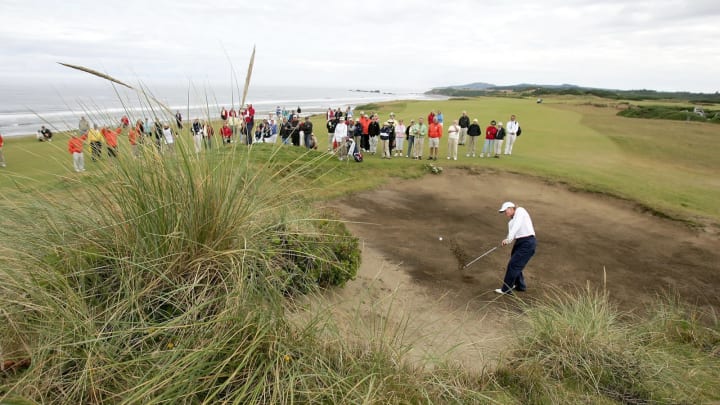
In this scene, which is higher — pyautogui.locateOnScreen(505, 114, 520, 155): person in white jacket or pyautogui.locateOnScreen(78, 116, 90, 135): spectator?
pyautogui.locateOnScreen(78, 116, 90, 135): spectator

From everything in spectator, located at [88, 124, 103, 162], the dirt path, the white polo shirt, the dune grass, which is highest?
spectator, located at [88, 124, 103, 162]

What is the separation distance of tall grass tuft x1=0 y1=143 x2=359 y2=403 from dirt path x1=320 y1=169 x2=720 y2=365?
205cm

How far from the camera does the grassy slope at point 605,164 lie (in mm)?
11725

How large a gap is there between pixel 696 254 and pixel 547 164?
323 inches

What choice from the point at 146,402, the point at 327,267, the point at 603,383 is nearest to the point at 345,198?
the point at 327,267

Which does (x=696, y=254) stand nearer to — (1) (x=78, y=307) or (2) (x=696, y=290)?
(2) (x=696, y=290)

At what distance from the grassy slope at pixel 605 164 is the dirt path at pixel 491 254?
48.8 inches

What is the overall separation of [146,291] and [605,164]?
63.7ft

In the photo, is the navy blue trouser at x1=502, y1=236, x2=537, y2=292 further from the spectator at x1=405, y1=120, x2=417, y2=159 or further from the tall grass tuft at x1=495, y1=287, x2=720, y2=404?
the spectator at x1=405, y1=120, x2=417, y2=159

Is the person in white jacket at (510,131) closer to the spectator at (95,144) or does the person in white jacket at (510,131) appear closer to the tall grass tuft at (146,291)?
the tall grass tuft at (146,291)

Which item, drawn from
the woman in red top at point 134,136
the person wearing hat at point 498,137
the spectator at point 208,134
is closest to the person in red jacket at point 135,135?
the woman in red top at point 134,136

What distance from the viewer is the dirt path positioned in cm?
595

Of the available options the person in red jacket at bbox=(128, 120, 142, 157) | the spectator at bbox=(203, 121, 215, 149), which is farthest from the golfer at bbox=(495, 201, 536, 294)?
the person in red jacket at bbox=(128, 120, 142, 157)

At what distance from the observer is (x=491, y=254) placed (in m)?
8.38
